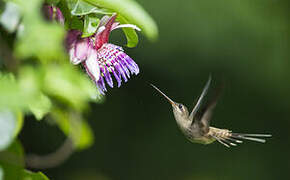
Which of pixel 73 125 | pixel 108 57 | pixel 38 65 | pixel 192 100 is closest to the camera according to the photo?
pixel 38 65

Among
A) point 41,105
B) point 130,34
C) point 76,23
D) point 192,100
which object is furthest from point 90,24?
point 192,100

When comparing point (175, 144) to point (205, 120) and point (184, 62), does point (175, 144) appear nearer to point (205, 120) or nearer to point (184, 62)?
point (184, 62)

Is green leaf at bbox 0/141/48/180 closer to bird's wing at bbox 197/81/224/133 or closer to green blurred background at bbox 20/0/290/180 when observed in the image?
bird's wing at bbox 197/81/224/133

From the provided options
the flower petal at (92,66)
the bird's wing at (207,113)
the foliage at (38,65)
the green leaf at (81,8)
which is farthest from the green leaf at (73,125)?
the bird's wing at (207,113)

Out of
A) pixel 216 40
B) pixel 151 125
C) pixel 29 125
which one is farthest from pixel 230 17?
pixel 29 125

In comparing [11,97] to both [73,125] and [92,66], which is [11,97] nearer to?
[73,125]

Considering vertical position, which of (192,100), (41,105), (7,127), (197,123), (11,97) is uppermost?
(11,97)

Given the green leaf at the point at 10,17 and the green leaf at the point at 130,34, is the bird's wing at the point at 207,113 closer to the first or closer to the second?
the green leaf at the point at 130,34
